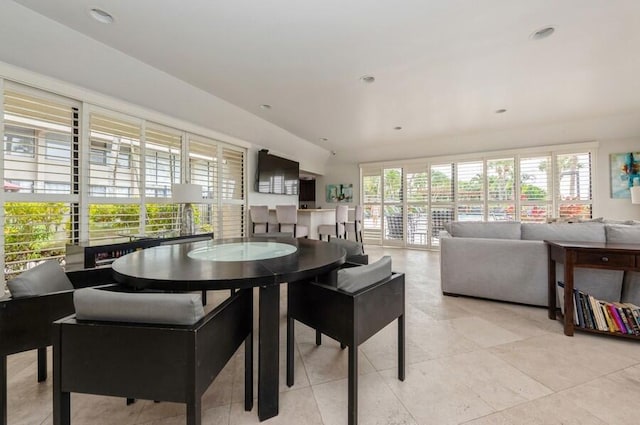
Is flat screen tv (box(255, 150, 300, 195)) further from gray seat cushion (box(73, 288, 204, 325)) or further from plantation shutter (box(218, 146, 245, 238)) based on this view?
gray seat cushion (box(73, 288, 204, 325))

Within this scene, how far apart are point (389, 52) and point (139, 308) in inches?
112

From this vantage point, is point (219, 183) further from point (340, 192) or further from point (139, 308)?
point (340, 192)

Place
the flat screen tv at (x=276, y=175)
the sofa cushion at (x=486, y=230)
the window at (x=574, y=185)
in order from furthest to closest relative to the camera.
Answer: the window at (x=574, y=185) < the flat screen tv at (x=276, y=175) < the sofa cushion at (x=486, y=230)

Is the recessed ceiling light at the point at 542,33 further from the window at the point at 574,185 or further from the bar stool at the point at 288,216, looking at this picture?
the window at the point at 574,185

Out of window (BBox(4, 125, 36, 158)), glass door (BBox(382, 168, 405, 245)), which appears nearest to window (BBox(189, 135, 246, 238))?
window (BBox(4, 125, 36, 158))

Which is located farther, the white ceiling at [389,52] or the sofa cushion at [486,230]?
the sofa cushion at [486,230]

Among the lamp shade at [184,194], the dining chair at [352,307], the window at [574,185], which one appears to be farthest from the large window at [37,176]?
the window at [574,185]

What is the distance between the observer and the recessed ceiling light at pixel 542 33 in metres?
2.21

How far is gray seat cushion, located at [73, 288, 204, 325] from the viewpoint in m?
0.85

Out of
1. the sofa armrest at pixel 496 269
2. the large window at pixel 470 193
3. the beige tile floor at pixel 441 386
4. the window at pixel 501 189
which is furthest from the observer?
the window at pixel 501 189

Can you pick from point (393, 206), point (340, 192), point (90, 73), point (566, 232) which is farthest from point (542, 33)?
Result: point (340, 192)

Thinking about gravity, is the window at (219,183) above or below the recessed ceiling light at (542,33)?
below

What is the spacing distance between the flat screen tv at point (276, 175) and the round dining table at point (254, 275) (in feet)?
11.5

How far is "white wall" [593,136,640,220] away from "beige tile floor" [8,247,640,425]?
442cm
